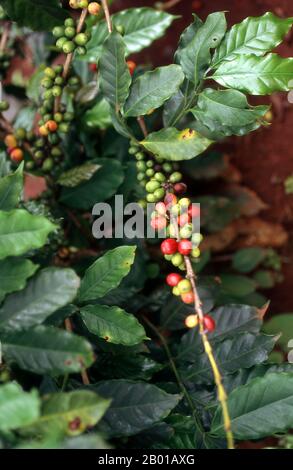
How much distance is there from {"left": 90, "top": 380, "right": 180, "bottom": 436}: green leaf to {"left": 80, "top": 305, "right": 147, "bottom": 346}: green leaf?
0.07 m

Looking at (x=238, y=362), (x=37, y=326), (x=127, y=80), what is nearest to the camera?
(x=37, y=326)

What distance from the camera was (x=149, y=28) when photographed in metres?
1.20

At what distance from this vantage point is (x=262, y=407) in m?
0.80

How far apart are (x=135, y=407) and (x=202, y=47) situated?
0.59 metres

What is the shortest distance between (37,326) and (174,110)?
477mm

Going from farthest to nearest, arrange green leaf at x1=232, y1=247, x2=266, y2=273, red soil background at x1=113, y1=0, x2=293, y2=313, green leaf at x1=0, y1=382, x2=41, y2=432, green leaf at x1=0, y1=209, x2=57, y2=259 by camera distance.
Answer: red soil background at x1=113, y1=0, x2=293, y2=313 → green leaf at x1=232, y1=247, x2=266, y2=273 → green leaf at x1=0, y1=209, x2=57, y2=259 → green leaf at x1=0, y1=382, x2=41, y2=432

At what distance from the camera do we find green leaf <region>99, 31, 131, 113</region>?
827 millimetres

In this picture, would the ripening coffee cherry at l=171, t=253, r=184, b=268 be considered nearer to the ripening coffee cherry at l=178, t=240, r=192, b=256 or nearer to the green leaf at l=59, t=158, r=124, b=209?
the ripening coffee cherry at l=178, t=240, r=192, b=256

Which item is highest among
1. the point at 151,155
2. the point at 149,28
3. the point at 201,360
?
the point at 149,28

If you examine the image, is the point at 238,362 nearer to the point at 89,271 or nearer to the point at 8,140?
the point at 89,271

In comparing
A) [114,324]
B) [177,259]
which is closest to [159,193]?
[177,259]

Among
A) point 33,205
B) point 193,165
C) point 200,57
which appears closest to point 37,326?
point 33,205

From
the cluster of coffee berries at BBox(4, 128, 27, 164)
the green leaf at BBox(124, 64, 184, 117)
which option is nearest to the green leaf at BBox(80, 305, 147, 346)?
the green leaf at BBox(124, 64, 184, 117)

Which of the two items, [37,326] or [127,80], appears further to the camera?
[127,80]
